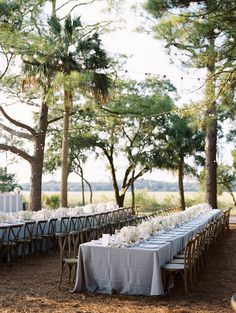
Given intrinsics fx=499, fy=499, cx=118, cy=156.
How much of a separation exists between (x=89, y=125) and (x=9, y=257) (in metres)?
13.9

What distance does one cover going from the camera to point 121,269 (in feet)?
22.0

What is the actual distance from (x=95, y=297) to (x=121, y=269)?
51 centimetres

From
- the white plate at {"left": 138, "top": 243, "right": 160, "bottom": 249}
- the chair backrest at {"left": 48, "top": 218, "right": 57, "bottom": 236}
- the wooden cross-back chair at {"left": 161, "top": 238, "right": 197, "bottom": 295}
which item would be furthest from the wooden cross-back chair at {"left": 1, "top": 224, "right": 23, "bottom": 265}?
the wooden cross-back chair at {"left": 161, "top": 238, "right": 197, "bottom": 295}

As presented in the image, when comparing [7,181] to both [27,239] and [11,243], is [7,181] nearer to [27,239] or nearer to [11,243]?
[27,239]

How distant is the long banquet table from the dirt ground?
0.59 ft

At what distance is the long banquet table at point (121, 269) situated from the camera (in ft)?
21.7

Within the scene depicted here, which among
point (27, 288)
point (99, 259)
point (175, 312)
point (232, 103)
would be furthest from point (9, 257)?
point (232, 103)

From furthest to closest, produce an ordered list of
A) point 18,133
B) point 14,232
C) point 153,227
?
point 18,133 < point 14,232 < point 153,227

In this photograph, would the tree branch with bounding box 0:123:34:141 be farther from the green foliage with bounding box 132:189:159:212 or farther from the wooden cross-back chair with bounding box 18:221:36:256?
the green foliage with bounding box 132:189:159:212

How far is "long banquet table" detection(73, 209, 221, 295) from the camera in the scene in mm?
6605

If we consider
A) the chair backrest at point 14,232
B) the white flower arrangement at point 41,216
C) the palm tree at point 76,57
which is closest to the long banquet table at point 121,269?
the chair backrest at point 14,232

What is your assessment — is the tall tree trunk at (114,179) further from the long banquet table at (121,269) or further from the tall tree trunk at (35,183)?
the long banquet table at (121,269)

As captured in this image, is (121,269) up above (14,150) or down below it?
below

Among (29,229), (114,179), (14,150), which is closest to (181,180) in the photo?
(114,179)
